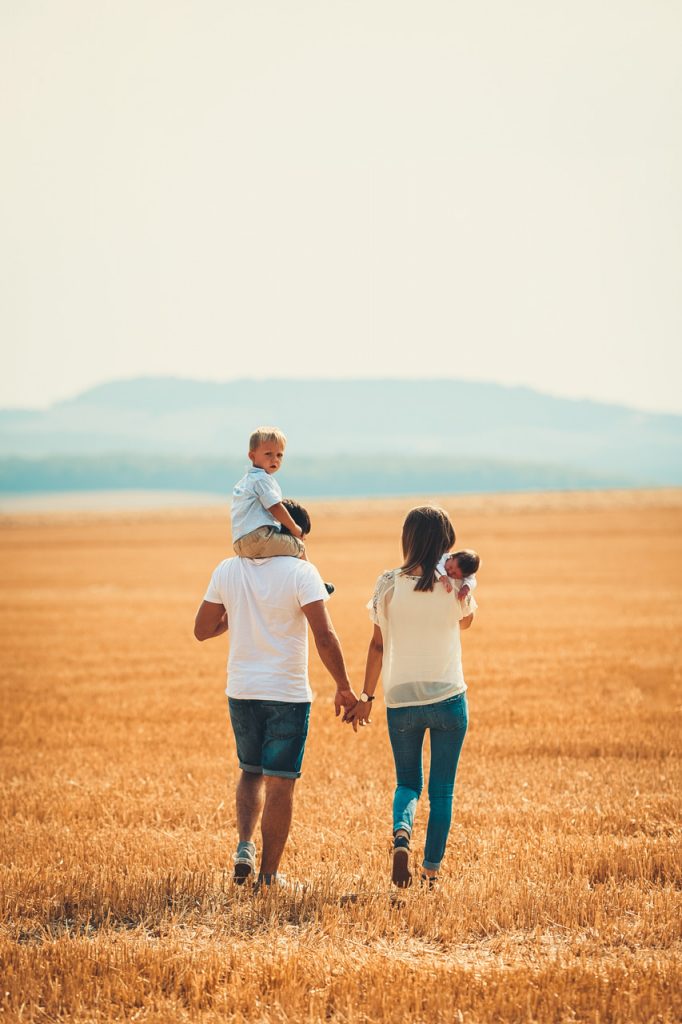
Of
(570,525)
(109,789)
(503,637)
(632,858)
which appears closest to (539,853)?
(632,858)

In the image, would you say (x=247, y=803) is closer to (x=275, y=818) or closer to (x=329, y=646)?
(x=275, y=818)

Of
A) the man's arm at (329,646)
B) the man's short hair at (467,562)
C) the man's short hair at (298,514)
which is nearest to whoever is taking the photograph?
the man's arm at (329,646)

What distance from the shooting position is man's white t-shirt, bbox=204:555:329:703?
18.5ft

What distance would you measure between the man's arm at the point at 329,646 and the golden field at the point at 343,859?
1.09m

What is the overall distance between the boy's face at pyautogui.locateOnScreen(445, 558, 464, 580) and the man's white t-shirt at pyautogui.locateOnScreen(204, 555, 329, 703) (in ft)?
2.31

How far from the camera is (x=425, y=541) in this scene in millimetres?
5758

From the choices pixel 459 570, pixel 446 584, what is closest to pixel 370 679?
pixel 446 584

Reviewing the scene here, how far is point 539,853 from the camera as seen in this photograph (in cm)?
673

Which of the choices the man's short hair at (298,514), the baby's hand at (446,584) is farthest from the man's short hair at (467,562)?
the man's short hair at (298,514)

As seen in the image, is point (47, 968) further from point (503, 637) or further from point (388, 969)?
point (503, 637)

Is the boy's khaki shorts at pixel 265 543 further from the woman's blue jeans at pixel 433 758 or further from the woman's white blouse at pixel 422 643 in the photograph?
the woman's blue jeans at pixel 433 758

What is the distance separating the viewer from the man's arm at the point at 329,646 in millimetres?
5613

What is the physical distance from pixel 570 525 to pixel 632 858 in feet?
233

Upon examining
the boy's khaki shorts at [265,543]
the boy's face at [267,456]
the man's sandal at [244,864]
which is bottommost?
the man's sandal at [244,864]
